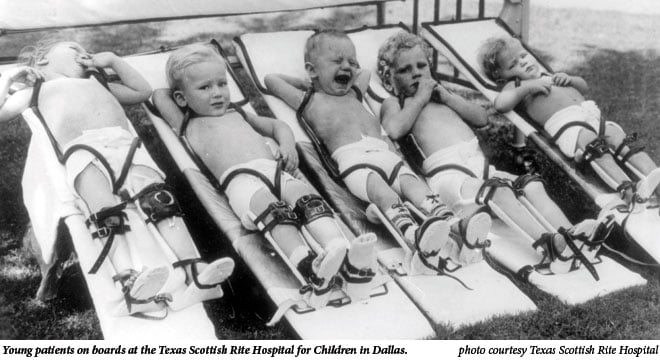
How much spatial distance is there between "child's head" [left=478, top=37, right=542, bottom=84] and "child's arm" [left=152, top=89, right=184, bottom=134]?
188 cm

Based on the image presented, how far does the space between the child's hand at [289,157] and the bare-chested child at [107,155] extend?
57 centimetres

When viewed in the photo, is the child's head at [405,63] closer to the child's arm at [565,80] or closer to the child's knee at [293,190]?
the child's arm at [565,80]

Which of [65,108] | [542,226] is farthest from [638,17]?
[65,108]

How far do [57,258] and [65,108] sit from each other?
2.22 feet

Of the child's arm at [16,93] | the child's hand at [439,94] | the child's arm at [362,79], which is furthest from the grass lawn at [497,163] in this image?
the child's arm at [362,79]

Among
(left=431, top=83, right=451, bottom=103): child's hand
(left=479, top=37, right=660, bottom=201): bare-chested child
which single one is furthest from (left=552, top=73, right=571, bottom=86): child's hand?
(left=431, top=83, right=451, bottom=103): child's hand

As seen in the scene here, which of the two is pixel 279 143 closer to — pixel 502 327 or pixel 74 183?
pixel 74 183

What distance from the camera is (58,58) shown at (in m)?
3.16

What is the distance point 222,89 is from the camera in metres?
3.19

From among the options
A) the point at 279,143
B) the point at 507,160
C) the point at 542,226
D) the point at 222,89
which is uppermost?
the point at 222,89

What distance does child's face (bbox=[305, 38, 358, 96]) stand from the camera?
3.54 meters

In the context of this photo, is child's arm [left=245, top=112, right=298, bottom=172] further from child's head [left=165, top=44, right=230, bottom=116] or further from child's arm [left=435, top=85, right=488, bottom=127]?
child's arm [left=435, top=85, right=488, bottom=127]

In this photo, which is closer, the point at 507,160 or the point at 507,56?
the point at 507,56

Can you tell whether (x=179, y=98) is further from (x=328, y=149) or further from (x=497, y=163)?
(x=497, y=163)
